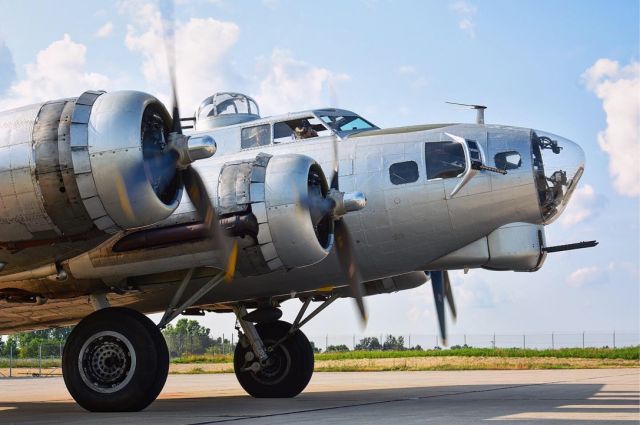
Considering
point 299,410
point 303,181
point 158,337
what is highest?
point 303,181

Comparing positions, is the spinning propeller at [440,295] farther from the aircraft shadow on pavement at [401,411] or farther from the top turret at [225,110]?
the top turret at [225,110]

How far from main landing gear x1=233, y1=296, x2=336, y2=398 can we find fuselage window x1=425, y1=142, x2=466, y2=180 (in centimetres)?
435

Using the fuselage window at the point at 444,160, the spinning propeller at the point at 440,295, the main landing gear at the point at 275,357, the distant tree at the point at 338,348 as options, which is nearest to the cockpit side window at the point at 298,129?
the fuselage window at the point at 444,160

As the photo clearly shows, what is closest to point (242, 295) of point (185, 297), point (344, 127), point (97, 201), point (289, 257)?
point (185, 297)

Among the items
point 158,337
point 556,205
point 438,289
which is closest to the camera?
point 158,337

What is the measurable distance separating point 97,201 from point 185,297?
413 cm

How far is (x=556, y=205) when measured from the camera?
1516 centimetres

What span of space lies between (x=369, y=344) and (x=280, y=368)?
2051 inches

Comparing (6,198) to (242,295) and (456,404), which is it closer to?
(242,295)

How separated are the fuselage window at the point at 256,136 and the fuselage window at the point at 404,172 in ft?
8.43

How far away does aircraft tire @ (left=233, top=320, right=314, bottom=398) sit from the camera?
60.2 ft

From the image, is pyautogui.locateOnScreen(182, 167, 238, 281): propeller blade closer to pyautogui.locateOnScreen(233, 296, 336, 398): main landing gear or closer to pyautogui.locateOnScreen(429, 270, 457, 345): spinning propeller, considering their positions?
pyautogui.locateOnScreen(233, 296, 336, 398): main landing gear

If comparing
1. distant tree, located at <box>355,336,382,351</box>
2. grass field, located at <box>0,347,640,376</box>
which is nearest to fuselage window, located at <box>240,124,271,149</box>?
grass field, located at <box>0,347,640,376</box>

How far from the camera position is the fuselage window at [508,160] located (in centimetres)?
1492
